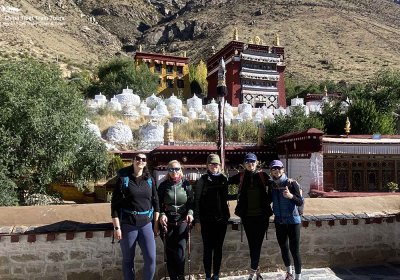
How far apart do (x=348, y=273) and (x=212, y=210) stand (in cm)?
322

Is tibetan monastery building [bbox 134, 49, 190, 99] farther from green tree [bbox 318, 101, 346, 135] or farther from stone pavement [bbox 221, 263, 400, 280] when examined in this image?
stone pavement [bbox 221, 263, 400, 280]

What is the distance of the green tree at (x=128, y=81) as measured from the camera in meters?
50.5

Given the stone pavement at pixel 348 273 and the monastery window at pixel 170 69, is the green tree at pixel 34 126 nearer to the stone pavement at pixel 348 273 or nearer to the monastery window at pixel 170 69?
the stone pavement at pixel 348 273

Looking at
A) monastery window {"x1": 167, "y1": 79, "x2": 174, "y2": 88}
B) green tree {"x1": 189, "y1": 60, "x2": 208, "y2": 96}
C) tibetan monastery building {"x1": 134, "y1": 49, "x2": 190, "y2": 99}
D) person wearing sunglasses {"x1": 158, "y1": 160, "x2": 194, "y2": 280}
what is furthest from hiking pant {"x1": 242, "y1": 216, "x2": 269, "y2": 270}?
green tree {"x1": 189, "y1": 60, "x2": 208, "y2": 96}

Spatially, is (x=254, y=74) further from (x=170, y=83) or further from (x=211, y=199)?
(x=211, y=199)

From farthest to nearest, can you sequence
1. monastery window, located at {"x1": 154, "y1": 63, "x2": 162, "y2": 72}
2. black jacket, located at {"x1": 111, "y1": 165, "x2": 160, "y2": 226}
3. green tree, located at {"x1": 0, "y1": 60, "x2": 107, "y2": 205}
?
monastery window, located at {"x1": 154, "y1": 63, "x2": 162, "y2": 72}, green tree, located at {"x1": 0, "y1": 60, "x2": 107, "y2": 205}, black jacket, located at {"x1": 111, "y1": 165, "x2": 160, "y2": 226}

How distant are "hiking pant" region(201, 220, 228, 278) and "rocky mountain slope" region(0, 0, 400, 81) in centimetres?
6560

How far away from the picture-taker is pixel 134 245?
540 cm

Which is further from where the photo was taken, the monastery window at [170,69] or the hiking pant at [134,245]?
the monastery window at [170,69]

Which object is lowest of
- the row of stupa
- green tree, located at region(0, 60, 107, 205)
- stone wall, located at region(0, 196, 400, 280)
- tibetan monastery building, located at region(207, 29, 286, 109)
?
stone wall, located at region(0, 196, 400, 280)

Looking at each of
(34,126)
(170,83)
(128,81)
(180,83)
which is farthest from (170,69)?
(34,126)

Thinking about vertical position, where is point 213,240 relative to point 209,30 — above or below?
below

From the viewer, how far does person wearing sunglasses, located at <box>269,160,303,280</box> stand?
5.99 meters

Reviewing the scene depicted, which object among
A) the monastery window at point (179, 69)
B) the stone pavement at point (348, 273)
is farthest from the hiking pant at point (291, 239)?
the monastery window at point (179, 69)
